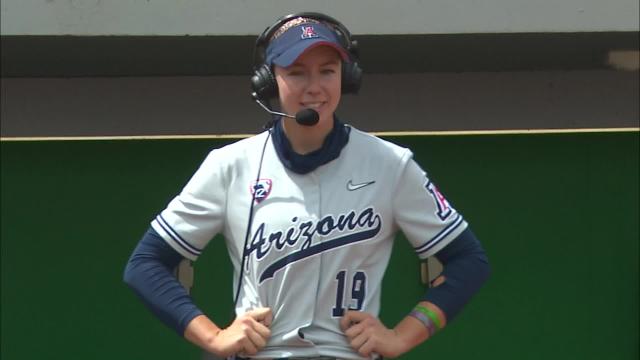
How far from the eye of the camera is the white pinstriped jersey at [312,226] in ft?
8.32

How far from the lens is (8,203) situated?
4.93 metres

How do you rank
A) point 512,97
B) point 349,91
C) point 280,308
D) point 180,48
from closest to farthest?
1. point 280,308
2. point 349,91
3. point 180,48
4. point 512,97

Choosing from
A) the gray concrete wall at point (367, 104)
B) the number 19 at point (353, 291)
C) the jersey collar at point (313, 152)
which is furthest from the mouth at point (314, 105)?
the gray concrete wall at point (367, 104)

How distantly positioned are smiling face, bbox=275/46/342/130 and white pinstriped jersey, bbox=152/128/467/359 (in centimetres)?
15

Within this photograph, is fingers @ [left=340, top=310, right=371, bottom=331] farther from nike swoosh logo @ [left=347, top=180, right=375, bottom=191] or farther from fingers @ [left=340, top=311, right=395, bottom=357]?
nike swoosh logo @ [left=347, top=180, right=375, bottom=191]

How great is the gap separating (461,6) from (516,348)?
71.4 inches

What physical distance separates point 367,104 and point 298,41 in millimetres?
3848

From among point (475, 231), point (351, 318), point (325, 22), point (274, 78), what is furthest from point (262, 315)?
point (475, 231)

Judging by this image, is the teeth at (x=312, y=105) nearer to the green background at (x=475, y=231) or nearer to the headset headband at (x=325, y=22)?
the headset headband at (x=325, y=22)

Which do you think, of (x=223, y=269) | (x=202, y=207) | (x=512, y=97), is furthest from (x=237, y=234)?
(x=512, y=97)

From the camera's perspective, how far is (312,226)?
2.54m

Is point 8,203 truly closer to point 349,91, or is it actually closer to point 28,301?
point 28,301

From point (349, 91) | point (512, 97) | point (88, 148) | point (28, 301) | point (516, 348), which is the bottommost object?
point (516, 348)

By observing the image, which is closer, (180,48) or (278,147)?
(278,147)
